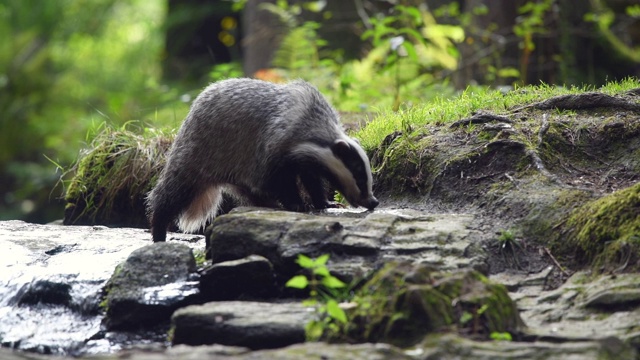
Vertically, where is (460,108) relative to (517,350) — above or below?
above

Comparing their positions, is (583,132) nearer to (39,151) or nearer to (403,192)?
(403,192)

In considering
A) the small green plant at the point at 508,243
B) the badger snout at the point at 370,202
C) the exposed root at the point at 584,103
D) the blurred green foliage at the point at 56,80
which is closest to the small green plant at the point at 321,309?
the small green plant at the point at 508,243

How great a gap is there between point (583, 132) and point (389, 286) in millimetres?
2334

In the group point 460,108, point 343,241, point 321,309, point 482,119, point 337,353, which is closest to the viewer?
point 337,353

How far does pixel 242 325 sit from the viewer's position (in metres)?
3.70

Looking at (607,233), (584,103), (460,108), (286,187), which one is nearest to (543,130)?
(584,103)

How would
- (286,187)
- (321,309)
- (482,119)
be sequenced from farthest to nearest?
(482,119), (286,187), (321,309)

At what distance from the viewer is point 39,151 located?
1440 cm

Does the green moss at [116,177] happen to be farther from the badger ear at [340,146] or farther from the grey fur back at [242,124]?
the badger ear at [340,146]

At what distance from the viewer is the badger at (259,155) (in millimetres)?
5391

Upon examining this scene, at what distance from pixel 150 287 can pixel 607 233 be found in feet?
7.68

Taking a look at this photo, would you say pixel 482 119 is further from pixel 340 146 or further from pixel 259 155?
pixel 259 155

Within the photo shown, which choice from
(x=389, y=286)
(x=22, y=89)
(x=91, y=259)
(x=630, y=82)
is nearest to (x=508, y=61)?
(x=630, y=82)

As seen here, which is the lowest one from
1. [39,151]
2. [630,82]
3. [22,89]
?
[39,151]
